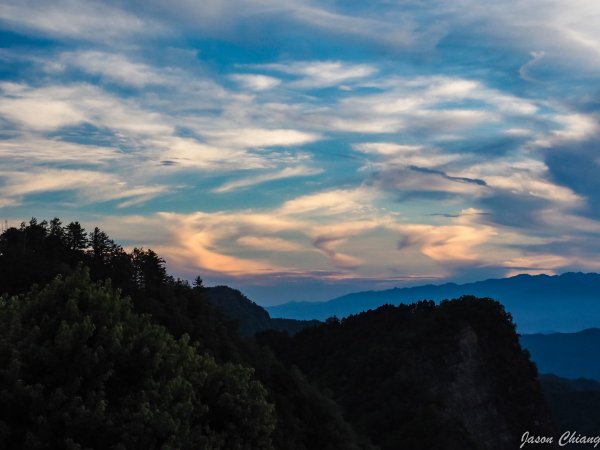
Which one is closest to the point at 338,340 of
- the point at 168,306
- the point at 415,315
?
the point at 415,315

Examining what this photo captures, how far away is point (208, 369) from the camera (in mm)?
24938

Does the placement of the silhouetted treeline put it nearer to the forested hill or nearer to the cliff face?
the forested hill

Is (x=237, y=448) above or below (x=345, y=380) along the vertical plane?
above

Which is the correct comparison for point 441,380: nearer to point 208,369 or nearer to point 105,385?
point 208,369

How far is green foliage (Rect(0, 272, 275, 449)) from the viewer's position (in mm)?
19312

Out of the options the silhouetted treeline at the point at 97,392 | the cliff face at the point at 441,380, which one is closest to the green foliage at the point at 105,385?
the silhouetted treeline at the point at 97,392

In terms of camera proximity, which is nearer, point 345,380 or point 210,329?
point 210,329

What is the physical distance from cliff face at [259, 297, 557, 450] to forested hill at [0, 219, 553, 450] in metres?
0.24

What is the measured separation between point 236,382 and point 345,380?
88226mm

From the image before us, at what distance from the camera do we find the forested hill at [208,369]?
1983 centimetres

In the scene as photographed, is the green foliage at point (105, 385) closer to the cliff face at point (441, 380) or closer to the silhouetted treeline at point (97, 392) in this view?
the silhouetted treeline at point (97, 392)

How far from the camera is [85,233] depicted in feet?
267

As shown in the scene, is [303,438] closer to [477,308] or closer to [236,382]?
[236,382]

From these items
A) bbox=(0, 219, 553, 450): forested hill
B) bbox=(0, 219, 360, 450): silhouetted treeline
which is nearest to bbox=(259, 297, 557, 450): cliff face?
bbox=(0, 219, 553, 450): forested hill
